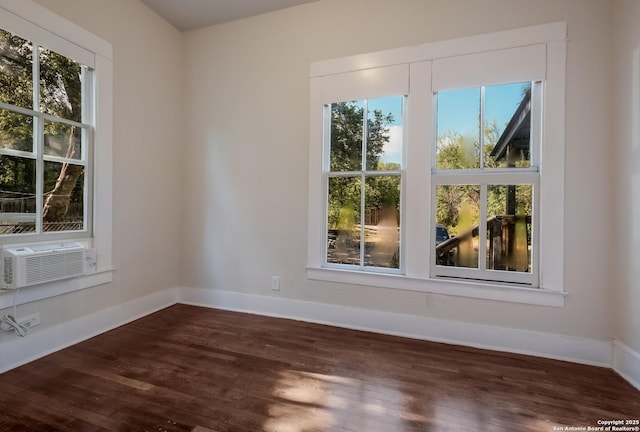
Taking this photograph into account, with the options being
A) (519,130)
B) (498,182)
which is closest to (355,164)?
(498,182)

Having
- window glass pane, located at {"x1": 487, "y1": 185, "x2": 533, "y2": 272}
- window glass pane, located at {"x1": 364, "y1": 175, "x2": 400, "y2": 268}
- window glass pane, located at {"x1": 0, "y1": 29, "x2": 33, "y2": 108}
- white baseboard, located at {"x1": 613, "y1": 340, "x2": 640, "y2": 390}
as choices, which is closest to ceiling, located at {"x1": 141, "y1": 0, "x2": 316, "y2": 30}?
window glass pane, located at {"x1": 0, "y1": 29, "x2": 33, "y2": 108}

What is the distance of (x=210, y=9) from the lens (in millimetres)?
3051

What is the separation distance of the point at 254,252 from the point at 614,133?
10.2ft

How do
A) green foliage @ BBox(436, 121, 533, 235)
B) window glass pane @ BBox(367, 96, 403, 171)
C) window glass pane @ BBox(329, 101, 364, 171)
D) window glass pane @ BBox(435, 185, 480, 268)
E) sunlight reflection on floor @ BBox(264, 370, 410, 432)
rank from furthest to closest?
1. window glass pane @ BBox(329, 101, 364, 171)
2. window glass pane @ BBox(367, 96, 403, 171)
3. window glass pane @ BBox(435, 185, 480, 268)
4. green foliage @ BBox(436, 121, 533, 235)
5. sunlight reflection on floor @ BBox(264, 370, 410, 432)

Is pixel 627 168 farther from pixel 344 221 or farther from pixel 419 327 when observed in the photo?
pixel 344 221

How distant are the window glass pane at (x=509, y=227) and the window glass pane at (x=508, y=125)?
0.73 ft

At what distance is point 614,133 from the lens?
2.15 metres

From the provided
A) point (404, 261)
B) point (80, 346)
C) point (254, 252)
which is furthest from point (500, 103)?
point (80, 346)

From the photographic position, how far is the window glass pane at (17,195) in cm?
206

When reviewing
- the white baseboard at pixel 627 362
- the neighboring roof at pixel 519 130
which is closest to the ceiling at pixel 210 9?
the neighboring roof at pixel 519 130

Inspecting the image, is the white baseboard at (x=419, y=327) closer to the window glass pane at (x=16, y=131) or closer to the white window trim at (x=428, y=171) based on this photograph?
the white window trim at (x=428, y=171)

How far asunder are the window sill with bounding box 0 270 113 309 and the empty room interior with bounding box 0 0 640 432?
0.06 feet

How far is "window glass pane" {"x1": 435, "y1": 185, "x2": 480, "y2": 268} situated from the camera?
254 centimetres

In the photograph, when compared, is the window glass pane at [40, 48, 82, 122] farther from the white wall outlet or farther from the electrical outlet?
the white wall outlet
